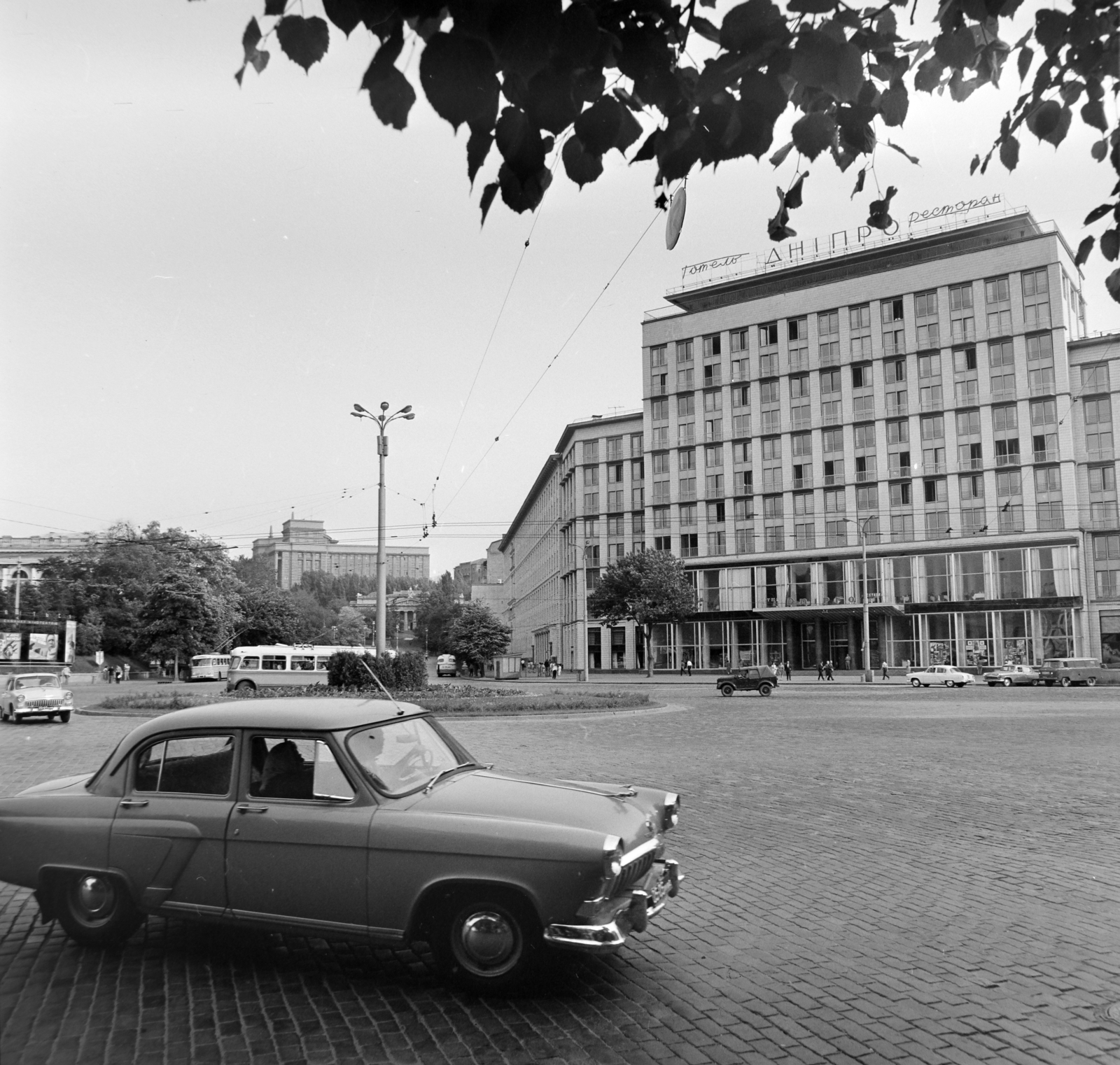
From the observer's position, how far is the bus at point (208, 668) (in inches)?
2512

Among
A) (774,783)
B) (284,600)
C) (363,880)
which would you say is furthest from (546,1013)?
(284,600)

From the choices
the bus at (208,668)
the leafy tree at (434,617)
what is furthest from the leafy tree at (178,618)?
the leafy tree at (434,617)

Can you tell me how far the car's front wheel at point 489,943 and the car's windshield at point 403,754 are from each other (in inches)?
29.5

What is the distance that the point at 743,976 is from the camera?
5.19 m

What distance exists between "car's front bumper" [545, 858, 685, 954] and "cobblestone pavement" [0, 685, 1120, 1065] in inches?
13.6

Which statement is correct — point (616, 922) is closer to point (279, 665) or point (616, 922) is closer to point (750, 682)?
point (750, 682)

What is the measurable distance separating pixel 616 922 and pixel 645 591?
6000 cm

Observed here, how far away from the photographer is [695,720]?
24.3 metres

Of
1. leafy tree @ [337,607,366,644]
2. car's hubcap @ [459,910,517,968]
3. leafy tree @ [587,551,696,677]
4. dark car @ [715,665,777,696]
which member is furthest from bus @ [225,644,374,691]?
leafy tree @ [337,607,366,644]

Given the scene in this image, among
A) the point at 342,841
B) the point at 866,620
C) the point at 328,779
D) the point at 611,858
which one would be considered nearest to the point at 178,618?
the point at 866,620

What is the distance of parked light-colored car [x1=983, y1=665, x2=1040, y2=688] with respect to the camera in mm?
50250

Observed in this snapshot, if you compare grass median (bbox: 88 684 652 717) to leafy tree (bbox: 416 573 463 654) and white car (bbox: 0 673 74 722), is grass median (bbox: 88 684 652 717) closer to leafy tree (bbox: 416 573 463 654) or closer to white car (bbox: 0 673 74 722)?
white car (bbox: 0 673 74 722)

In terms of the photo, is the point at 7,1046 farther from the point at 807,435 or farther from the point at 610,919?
the point at 807,435

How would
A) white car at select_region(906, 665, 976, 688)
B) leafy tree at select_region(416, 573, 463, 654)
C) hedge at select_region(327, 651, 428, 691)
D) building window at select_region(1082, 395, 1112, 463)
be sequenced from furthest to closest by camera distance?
leafy tree at select_region(416, 573, 463, 654), building window at select_region(1082, 395, 1112, 463), white car at select_region(906, 665, 976, 688), hedge at select_region(327, 651, 428, 691)
